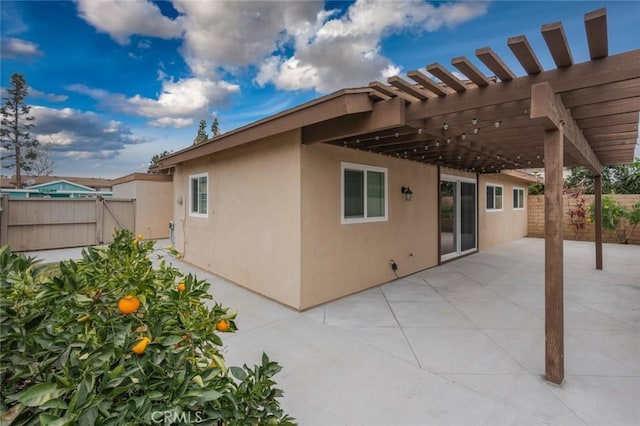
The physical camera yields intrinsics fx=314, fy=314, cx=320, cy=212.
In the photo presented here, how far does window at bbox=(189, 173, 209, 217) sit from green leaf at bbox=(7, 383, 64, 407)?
6687 mm

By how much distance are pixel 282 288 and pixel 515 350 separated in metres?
3.16

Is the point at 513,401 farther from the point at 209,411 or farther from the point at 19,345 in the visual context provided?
the point at 19,345

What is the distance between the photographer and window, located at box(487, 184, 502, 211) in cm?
1066

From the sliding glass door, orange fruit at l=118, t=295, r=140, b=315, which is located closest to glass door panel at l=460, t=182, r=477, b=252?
the sliding glass door

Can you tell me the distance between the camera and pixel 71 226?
11047 mm

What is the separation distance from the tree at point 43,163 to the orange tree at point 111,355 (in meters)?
28.5

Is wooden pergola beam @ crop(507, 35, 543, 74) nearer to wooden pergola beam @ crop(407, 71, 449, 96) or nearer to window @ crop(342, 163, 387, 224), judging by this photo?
wooden pergola beam @ crop(407, 71, 449, 96)

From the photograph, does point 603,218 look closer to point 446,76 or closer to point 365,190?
point 365,190

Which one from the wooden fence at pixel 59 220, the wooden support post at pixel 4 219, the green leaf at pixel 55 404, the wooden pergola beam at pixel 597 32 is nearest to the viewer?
the green leaf at pixel 55 404

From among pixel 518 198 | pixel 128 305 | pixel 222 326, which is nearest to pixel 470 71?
pixel 222 326

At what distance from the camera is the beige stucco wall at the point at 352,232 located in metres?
4.77

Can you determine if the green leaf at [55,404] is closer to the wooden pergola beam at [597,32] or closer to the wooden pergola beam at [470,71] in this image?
the wooden pergola beam at [470,71]

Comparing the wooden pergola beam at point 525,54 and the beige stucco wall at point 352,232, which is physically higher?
the wooden pergola beam at point 525,54

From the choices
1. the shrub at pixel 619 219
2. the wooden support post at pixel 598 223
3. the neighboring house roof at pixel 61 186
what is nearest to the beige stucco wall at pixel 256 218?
the wooden support post at pixel 598 223
